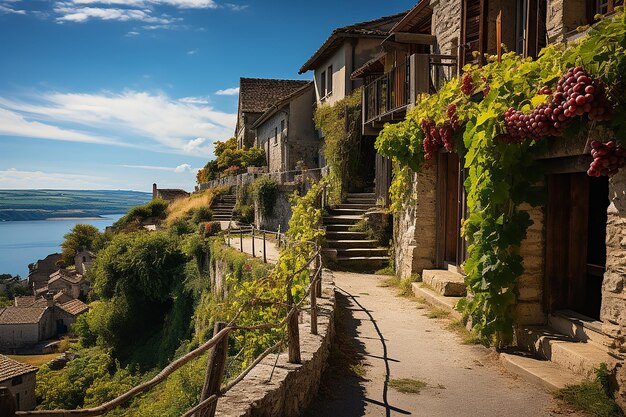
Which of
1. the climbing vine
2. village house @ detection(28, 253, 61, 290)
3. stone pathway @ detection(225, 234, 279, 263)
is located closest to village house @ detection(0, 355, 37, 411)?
stone pathway @ detection(225, 234, 279, 263)

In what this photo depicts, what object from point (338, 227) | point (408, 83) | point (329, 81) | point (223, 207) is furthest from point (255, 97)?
point (408, 83)

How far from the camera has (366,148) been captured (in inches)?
731

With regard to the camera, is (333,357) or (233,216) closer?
(333,357)

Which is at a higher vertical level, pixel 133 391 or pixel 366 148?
pixel 366 148

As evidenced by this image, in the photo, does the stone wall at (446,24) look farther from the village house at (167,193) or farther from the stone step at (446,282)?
the village house at (167,193)

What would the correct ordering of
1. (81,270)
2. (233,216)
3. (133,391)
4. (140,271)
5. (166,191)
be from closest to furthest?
(133,391) < (140,271) < (233,216) < (166,191) < (81,270)

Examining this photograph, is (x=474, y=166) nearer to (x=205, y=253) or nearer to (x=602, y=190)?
(x=602, y=190)

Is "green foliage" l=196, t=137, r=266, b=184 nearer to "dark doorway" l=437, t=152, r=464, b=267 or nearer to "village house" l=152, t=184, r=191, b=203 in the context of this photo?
"village house" l=152, t=184, r=191, b=203

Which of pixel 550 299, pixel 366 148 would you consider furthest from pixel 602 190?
pixel 366 148

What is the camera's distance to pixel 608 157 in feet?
14.0

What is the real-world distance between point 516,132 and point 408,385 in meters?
3.09

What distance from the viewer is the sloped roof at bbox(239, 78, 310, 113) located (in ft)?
131

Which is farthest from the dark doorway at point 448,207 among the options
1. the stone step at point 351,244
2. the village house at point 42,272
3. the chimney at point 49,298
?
the village house at point 42,272

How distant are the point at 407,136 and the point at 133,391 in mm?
8781
